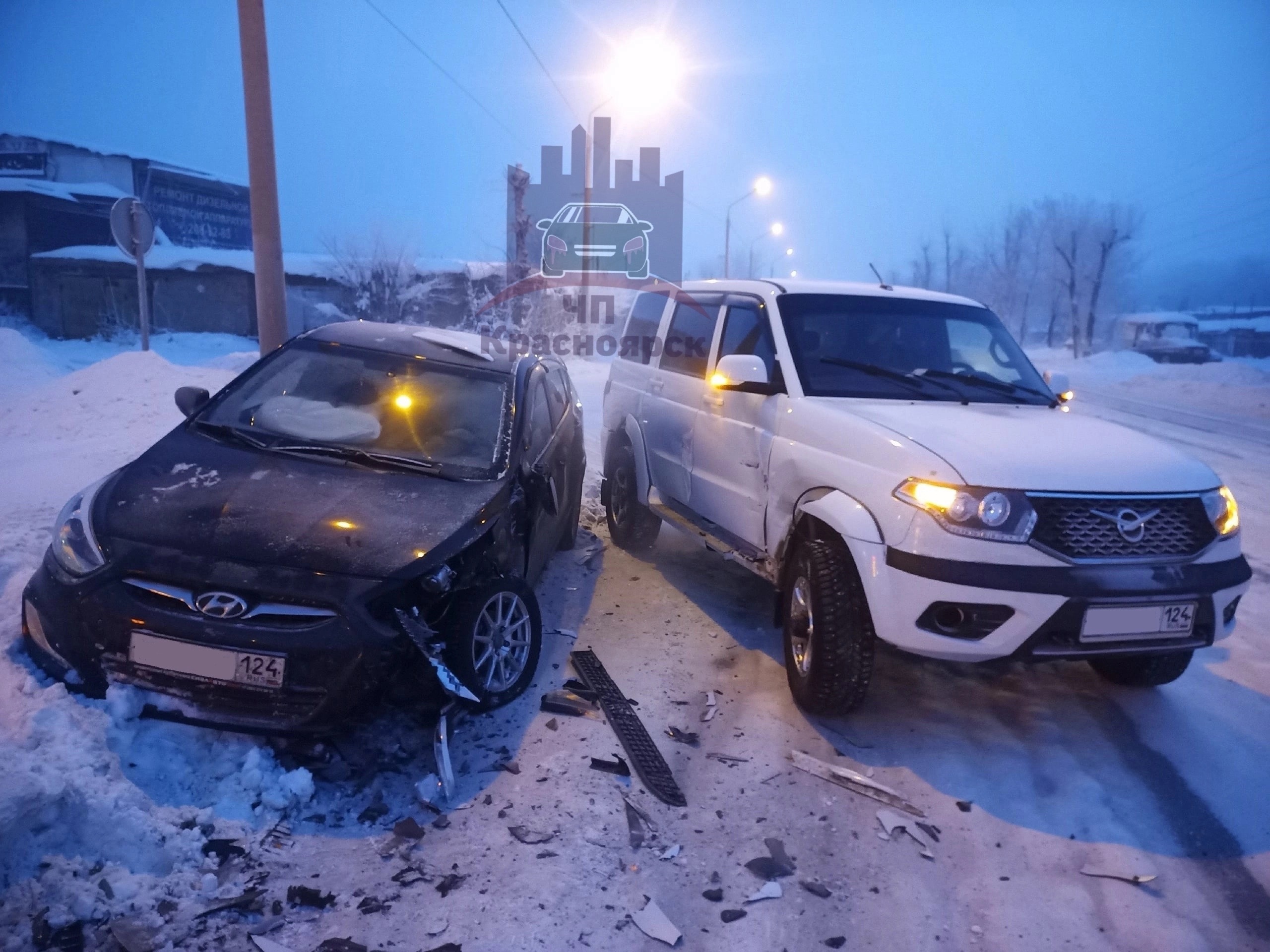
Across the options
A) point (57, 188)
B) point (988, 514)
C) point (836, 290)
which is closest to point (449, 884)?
point (988, 514)

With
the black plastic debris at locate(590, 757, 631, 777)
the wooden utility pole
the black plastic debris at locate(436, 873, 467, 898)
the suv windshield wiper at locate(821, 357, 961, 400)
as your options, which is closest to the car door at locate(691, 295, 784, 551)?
the suv windshield wiper at locate(821, 357, 961, 400)

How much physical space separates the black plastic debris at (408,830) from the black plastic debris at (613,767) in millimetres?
794

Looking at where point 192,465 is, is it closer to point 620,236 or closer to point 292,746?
point 292,746

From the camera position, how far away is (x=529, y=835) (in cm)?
317

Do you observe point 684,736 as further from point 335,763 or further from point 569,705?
point 335,763

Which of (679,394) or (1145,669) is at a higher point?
(679,394)

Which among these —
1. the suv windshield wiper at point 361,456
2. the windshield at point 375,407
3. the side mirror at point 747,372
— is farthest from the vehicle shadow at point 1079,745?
the suv windshield wiper at point 361,456

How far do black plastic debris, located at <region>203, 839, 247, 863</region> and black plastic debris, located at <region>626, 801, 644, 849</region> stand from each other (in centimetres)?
133

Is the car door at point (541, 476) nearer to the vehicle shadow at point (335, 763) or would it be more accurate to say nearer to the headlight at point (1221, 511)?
the vehicle shadow at point (335, 763)

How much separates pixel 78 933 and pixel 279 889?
0.54 metres

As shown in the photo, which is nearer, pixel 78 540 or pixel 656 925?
pixel 656 925

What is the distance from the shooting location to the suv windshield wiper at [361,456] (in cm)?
414

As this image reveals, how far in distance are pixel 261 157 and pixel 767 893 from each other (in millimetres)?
6635

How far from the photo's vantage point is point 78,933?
2.43m
